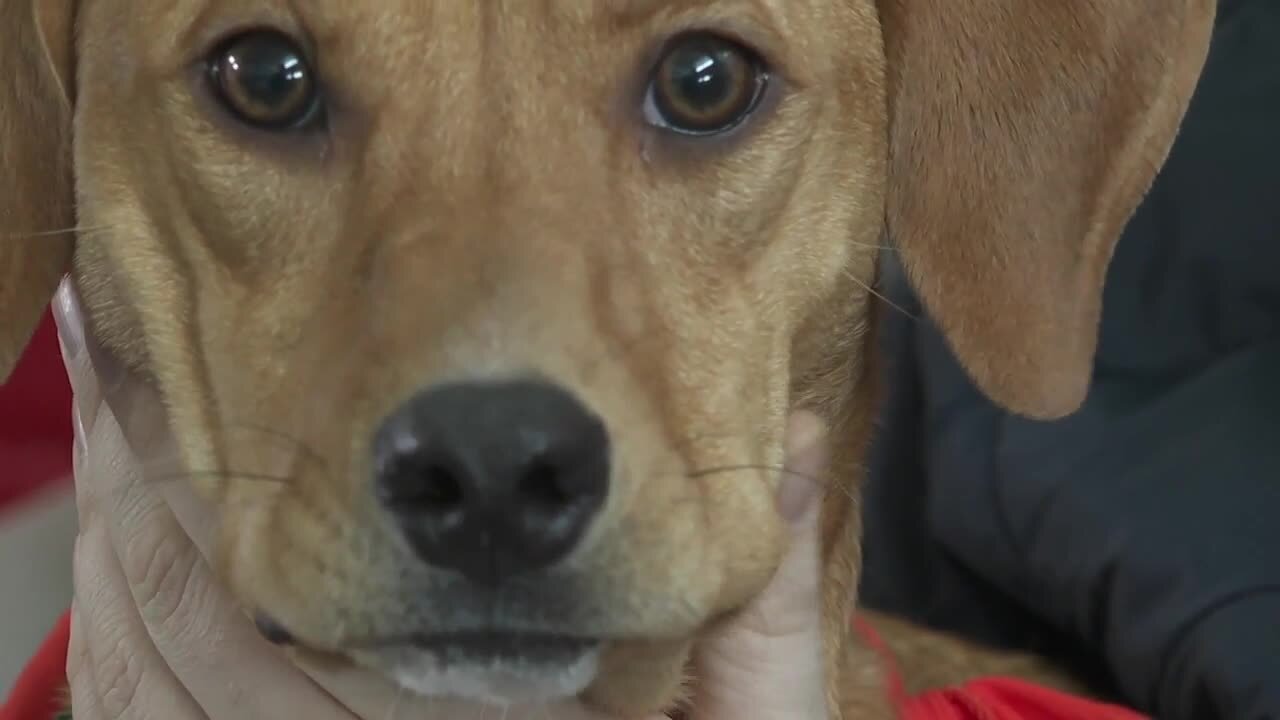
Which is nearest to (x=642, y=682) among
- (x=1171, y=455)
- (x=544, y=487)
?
(x=544, y=487)

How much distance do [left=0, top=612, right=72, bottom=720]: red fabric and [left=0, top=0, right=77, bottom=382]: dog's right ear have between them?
47 cm

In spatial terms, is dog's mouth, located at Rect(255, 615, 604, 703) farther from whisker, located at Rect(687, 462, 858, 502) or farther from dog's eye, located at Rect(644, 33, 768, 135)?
dog's eye, located at Rect(644, 33, 768, 135)

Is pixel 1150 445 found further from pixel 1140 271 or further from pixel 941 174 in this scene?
pixel 941 174

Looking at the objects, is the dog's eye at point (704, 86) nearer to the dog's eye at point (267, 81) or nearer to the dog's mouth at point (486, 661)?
the dog's eye at point (267, 81)

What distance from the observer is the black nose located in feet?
2.91

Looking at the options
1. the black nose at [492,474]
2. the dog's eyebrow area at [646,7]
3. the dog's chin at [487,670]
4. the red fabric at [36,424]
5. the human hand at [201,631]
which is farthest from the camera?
the red fabric at [36,424]

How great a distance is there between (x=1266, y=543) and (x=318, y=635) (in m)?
1.11

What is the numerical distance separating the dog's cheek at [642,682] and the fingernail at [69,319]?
0.61 m

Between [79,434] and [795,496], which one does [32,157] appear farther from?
[795,496]

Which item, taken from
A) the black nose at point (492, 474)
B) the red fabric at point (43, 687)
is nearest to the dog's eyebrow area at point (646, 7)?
the black nose at point (492, 474)

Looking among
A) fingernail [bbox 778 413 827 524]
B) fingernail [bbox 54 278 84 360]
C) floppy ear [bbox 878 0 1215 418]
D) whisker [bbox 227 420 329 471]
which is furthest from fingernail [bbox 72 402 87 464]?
floppy ear [bbox 878 0 1215 418]

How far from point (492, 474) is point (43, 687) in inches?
38.1

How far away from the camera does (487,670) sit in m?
1.00

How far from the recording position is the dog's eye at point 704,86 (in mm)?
1160
